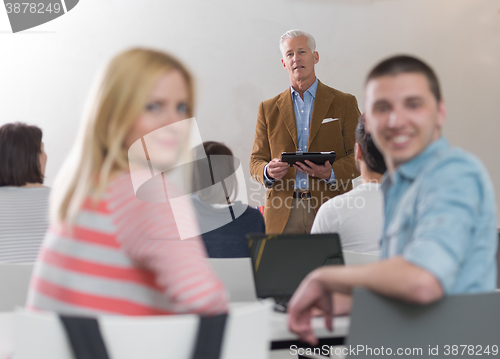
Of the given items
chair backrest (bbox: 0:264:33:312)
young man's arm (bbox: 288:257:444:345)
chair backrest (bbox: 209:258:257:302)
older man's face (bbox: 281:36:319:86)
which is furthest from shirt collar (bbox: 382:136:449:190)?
older man's face (bbox: 281:36:319:86)

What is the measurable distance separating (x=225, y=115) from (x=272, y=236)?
9.58 feet

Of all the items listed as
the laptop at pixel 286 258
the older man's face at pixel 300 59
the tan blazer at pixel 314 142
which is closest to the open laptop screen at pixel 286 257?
the laptop at pixel 286 258

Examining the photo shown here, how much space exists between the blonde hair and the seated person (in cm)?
101

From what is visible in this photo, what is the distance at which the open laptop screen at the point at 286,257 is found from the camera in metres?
1.35

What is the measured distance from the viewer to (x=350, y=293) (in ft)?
2.43

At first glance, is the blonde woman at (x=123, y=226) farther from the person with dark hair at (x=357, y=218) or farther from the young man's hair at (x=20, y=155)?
the young man's hair at (x=20, y=155)

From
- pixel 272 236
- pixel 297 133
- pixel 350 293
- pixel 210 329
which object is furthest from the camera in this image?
pixel 297 133

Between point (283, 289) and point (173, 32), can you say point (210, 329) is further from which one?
point (173, 32)

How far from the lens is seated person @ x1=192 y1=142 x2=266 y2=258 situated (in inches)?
69.6

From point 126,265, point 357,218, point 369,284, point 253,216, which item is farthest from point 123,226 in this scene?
point 253,216

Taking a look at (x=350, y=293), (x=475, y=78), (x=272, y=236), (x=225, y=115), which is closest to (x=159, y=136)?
(x=350, y=293)

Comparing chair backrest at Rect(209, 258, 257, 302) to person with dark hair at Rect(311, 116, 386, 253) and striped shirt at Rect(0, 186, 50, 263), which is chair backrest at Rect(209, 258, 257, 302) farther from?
striped shirt at Rect(0, 186, 50, 263)

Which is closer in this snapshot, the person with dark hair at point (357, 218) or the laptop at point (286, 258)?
the laptop at point (286, 258)

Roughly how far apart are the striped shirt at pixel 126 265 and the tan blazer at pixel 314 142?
193 cm
